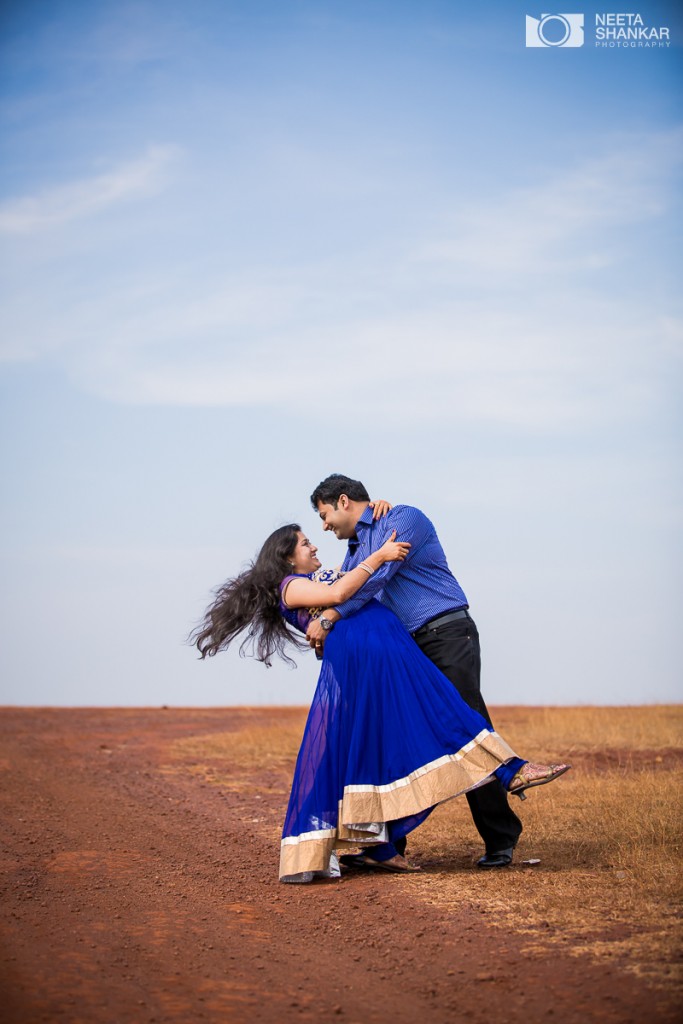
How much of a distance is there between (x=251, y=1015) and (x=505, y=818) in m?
2.72

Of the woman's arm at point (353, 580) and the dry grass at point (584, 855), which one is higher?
the woman's arm at point (353, 580)

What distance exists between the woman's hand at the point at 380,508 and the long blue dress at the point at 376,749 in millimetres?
471

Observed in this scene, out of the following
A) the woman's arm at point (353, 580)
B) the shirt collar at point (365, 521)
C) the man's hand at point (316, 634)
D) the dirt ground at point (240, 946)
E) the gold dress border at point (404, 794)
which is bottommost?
the dirt ground at point (240, 946)

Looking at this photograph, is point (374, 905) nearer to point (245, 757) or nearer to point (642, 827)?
point (642, 827)

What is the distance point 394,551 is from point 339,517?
1.91 ft

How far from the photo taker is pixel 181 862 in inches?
285

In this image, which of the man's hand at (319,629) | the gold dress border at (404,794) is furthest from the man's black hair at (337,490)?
the gold dress border at (404,794)

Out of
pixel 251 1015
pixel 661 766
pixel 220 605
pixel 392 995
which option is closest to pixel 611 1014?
pixel 392 995

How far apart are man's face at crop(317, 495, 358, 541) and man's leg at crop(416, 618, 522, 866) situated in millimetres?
802

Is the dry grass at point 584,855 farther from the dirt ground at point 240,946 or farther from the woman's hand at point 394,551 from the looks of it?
the woman's hand at point 394,551

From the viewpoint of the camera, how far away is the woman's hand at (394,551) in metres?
6.18

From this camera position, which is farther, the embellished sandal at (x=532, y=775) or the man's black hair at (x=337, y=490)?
the man's black hair at (x=337, y=490)

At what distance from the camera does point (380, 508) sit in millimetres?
6602

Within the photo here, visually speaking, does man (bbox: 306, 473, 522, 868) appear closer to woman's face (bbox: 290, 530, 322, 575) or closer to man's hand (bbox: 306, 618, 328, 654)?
man's hand (bbox: 306, 618, 328, 654)
